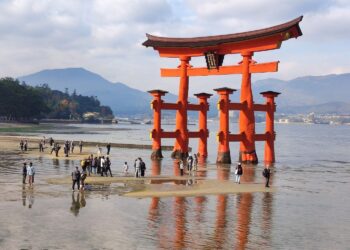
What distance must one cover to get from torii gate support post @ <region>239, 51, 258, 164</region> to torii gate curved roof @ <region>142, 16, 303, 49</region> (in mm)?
1797

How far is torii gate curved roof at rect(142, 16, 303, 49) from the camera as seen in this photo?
139ft

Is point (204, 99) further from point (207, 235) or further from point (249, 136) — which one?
point (207, 235)

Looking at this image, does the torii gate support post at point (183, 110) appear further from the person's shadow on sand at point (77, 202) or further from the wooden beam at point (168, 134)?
the person's shadow on sand at point (77, 202)

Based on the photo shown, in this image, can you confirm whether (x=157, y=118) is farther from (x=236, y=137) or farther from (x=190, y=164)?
(x=190, y=164)

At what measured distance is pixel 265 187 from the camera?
30859 millimetres

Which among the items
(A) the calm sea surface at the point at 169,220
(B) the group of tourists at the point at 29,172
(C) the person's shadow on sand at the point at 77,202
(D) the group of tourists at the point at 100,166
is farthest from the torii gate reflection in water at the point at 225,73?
(C) the person's shadow on sand at the point at 77,202

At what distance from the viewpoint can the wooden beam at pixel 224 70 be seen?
4353 cm

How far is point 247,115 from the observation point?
46.3m

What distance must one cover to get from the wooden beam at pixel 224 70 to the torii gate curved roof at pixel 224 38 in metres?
2.51

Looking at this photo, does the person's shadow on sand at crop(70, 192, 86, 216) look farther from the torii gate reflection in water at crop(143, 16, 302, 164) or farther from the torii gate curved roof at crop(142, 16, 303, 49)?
the torii gate curved roof at crop(142, 16, 303, 49)

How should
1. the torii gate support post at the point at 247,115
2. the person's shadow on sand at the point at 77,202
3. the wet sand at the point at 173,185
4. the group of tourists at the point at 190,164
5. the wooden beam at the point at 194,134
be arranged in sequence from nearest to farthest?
the person's shadow on sand at the point at 77,202 → the wet sand at the point at 173,185 → the group of tourists at the point at 190,164 → the torii gate support post at the point at 247,115 → the wooden beam at the point at 194,134

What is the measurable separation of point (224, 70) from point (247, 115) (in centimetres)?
550

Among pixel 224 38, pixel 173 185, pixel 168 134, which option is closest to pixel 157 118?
pixel 168 134

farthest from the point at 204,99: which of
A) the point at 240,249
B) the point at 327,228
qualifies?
the point at 240,249
